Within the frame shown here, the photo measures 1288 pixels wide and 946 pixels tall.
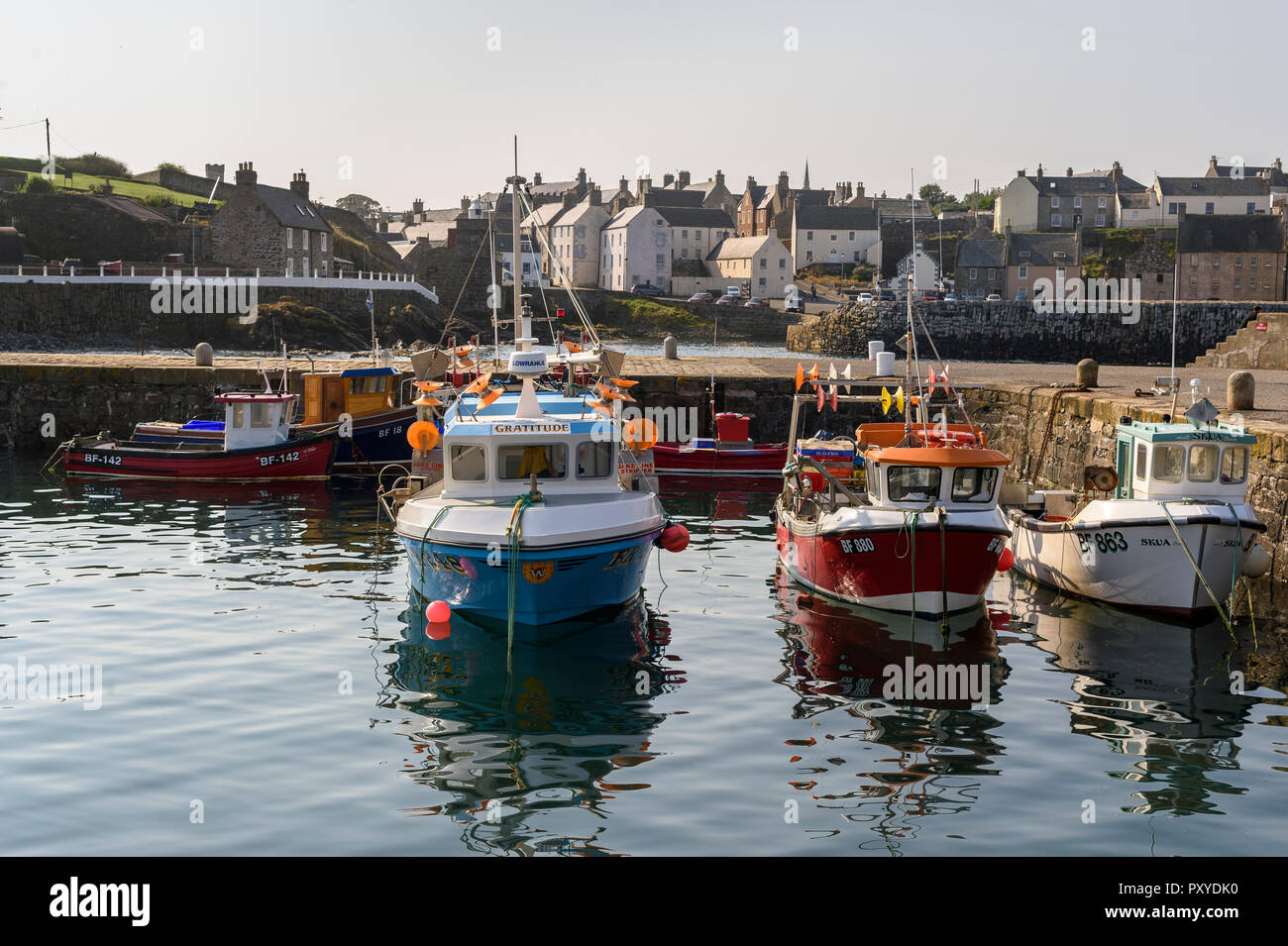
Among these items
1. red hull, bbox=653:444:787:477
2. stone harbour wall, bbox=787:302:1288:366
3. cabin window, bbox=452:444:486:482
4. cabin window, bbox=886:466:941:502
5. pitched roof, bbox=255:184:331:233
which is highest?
pitched roof, bbox=255:184:331:233

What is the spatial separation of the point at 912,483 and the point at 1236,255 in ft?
242

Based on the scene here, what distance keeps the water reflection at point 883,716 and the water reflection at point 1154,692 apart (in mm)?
823

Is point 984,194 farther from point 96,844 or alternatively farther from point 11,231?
point 96,844

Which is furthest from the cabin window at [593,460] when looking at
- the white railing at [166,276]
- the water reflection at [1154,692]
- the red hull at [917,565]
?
the white railing at [166,276]

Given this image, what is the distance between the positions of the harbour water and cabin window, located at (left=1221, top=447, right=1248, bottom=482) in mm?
1869

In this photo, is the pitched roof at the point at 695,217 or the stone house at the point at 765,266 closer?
the stone house at the point at 765,266

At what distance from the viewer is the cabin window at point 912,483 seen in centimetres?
1567

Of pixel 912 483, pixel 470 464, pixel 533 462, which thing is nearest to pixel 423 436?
pixel 470 464

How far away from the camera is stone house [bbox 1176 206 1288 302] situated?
7988cm

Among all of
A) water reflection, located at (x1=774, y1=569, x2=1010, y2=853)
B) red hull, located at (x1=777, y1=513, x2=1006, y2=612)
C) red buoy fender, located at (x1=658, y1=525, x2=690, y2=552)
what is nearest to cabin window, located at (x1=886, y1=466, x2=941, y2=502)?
red hull, located at (x1=777, y1=513, x2=1006, y2=612)

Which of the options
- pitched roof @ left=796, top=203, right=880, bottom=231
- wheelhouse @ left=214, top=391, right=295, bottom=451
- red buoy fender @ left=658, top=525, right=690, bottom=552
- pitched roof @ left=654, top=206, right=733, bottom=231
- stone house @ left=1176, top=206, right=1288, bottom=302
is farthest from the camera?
pitched roof @ left=654, top=206, right=733, bottom=231

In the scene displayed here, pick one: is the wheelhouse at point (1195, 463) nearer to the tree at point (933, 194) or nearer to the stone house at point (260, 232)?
the stone house at point (260, 232)

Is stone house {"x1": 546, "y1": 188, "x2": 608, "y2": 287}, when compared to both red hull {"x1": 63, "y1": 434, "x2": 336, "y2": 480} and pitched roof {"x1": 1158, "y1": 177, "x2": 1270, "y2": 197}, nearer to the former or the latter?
pitched roof {"x1": 1158, "y1": 177, "x2": 1270, "y2": 197}

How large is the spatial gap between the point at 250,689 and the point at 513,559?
122 inches
